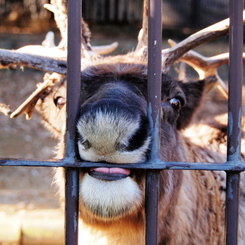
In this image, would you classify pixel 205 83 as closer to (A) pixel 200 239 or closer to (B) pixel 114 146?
(A) pixel 200 239

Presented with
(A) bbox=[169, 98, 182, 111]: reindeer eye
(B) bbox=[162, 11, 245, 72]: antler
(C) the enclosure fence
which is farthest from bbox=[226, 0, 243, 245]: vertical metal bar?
(A) bbox=[169, 98, 182, 111]: reindeer eye

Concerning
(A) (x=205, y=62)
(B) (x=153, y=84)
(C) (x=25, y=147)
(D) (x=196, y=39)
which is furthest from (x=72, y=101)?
(C) (x=25, y=147)

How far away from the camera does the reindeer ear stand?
340cm

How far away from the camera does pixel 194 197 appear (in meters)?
3.23

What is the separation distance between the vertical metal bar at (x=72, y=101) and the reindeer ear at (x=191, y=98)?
1.53 meters

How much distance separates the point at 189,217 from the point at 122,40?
40.1 ft

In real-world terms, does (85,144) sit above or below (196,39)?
below

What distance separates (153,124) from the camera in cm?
197

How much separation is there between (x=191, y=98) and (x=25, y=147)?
19.7ft

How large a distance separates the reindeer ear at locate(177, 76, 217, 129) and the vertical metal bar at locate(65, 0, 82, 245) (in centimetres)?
153

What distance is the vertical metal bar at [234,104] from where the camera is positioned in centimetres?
195

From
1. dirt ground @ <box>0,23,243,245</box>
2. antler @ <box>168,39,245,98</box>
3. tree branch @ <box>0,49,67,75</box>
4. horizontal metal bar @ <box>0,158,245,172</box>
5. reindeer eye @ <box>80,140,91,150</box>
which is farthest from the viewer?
dirt ground @ <box>0,23,243,245</box>

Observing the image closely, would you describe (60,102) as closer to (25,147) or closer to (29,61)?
(29,61)

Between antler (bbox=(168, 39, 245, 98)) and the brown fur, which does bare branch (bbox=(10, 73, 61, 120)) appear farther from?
antler (bbox=(168, 39, 245, 98))
